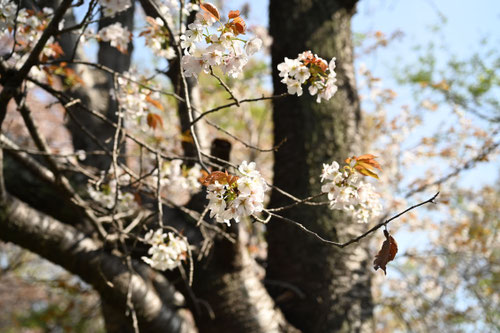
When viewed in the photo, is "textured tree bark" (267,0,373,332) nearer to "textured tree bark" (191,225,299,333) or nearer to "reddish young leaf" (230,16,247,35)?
"textured tree bark" (191,225,299,333)

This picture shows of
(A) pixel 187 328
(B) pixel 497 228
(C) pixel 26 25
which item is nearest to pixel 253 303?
(A) pixel 187 328

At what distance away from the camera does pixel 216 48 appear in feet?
3.56

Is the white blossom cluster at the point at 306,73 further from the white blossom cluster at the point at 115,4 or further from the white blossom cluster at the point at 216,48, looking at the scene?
the white blossom cluster at the point at 115,4

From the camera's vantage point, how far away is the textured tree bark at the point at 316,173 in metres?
2.16

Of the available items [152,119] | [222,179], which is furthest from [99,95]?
[222,179]

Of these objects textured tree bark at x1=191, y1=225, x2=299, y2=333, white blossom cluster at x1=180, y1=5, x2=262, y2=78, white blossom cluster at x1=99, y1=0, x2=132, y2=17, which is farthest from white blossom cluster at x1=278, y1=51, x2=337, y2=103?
textured tree bark at x1=191, y1=225, x2=299, y2=333

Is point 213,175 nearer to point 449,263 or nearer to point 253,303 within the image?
point 253,303

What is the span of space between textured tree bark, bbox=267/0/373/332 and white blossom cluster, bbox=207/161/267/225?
3.89 feet

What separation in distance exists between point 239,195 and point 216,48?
38 centimetres

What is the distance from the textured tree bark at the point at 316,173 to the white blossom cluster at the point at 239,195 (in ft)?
3.89

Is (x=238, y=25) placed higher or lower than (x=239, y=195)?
higher

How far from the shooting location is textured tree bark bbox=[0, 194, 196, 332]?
1885 mm

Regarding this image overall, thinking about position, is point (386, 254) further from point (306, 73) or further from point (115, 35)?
point (115, 35)

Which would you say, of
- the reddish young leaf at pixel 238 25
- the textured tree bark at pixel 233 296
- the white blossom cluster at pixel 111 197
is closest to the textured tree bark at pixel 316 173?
the textured tree bark at pixel 233 296
